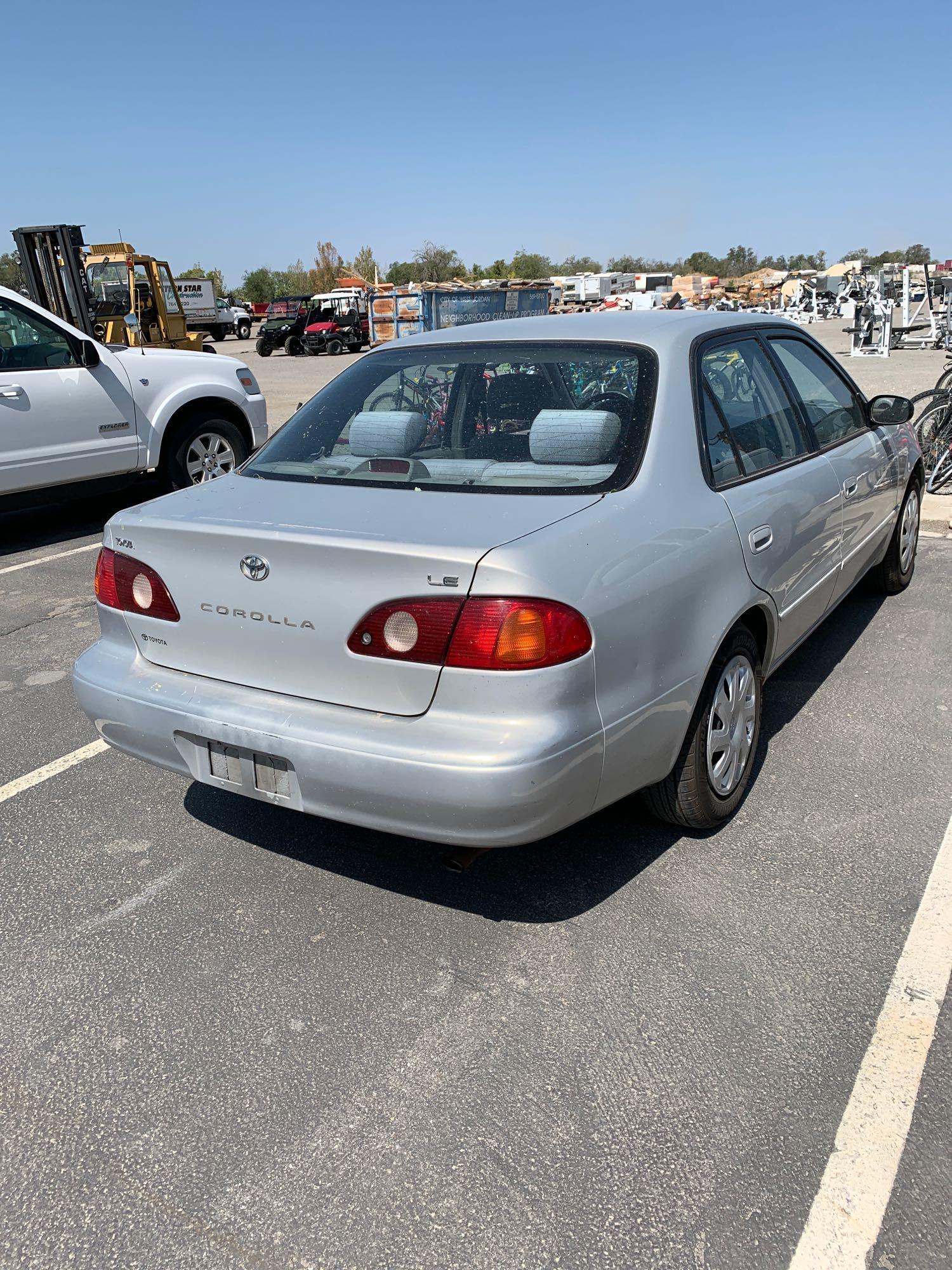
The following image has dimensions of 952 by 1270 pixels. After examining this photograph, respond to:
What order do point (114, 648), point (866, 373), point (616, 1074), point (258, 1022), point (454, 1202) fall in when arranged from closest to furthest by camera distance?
1. point (454, 1202)
2. point (616, 1074)
3. point (258, 1022)
4. point (114, 648)
5. point (866, 373)

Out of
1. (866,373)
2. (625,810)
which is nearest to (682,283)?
(866,373)

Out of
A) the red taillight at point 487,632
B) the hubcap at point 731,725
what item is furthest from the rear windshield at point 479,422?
the hubcap at point 731,725

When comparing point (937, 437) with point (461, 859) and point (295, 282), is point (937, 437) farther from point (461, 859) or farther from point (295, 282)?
point (295, 282)

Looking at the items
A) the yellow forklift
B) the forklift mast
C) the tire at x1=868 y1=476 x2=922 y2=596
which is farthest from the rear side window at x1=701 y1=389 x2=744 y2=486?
the yellow forklift

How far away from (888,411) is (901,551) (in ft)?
3.77

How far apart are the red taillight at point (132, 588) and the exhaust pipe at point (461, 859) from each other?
1019 mm

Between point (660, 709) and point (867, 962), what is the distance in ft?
2.75

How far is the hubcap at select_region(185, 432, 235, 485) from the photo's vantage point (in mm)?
8247

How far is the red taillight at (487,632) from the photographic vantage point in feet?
7.55

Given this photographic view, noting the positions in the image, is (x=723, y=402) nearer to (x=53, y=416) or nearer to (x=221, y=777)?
(x=221, y=777)

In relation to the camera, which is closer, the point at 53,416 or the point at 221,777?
the point at 221,777

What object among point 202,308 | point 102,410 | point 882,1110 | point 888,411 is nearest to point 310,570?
point 882,1110

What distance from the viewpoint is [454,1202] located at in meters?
1.95

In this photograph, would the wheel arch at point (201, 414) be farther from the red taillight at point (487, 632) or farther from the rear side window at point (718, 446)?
the red taillight at point (487, 632)
